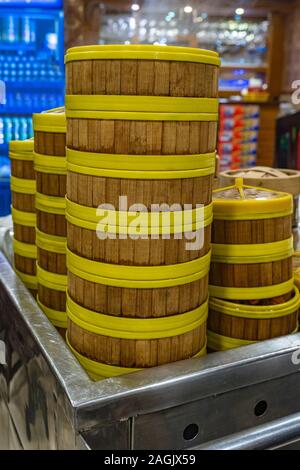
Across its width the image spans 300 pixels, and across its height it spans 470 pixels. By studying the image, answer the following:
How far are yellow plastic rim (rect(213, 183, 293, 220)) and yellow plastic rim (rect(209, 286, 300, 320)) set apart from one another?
0.24m

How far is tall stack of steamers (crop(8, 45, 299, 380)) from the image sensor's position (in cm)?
106

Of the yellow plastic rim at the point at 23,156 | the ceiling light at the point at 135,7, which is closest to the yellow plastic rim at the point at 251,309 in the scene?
the yellow plastic rim at the point at 23,156

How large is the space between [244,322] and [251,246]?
8.5 inches

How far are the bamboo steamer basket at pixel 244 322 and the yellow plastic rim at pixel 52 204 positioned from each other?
51cm

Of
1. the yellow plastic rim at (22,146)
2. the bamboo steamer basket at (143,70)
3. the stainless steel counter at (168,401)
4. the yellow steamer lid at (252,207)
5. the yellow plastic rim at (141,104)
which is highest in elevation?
the bamboo steamer basket at (143,70)

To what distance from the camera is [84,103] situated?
43.1 inches

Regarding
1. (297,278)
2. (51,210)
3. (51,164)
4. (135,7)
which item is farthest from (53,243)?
(135,7)

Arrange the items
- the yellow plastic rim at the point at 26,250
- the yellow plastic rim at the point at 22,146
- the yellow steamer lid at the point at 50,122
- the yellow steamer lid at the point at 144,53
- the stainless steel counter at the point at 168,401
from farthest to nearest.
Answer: the yellow plastic rim at the point at 26,250 < the yellow plastic rim at the point at 22,146 < the yellow steamer lid at the point at 50,122 < the stainless steel counter at the point at 168,401 < the yellow steamer lid at the point at 144,53

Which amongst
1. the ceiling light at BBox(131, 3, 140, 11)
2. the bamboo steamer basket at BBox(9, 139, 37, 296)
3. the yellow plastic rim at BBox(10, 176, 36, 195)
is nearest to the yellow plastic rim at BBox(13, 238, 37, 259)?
the bamboo steamer basket at BBox(9, 139, 37, 296)

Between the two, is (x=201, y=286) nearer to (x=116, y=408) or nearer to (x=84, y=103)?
(x=116, y=408)

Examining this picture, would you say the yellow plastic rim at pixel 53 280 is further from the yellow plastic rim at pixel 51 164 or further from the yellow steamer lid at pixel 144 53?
the yellow steamer lid at pixel 144 53

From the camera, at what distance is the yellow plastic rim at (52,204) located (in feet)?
4.74
